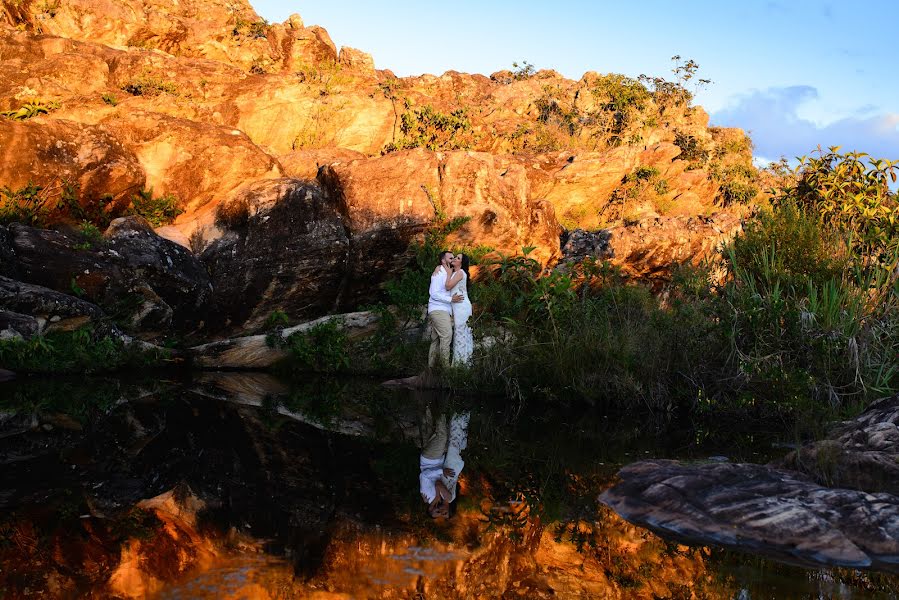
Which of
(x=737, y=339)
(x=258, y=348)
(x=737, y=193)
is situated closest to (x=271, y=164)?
(x=258, y=348)

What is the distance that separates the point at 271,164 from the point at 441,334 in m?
9.63

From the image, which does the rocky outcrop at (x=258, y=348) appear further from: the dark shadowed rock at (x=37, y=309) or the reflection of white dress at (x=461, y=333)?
the reflection of white dress at (x=461, y=333)

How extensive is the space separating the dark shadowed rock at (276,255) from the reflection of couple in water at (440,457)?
8616mm

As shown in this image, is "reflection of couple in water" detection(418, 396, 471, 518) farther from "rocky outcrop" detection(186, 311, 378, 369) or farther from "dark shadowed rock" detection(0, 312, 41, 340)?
"dark shadowed rock" detection(0, 312, 41, 340)

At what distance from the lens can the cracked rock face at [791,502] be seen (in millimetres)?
4457

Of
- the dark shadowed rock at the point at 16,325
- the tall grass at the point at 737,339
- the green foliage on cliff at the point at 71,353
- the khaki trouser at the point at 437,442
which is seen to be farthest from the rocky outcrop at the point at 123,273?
the khaki trouser at the point at 437,442

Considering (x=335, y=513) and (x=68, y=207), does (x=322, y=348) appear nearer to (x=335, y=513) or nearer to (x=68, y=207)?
(x=68, y=207)

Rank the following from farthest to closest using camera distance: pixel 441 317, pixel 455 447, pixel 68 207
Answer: pixel 68 207, pixel 441 317, pixel 455 447

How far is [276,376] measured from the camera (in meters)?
14.9

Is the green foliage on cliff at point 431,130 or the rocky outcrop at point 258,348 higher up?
the green foliage on cliff at point 431,130

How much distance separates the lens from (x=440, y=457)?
23.2 ft

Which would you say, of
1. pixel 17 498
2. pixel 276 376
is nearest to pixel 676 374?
pixel 276 376

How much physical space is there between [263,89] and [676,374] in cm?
2281

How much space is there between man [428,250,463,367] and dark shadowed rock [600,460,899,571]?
7522 mm
